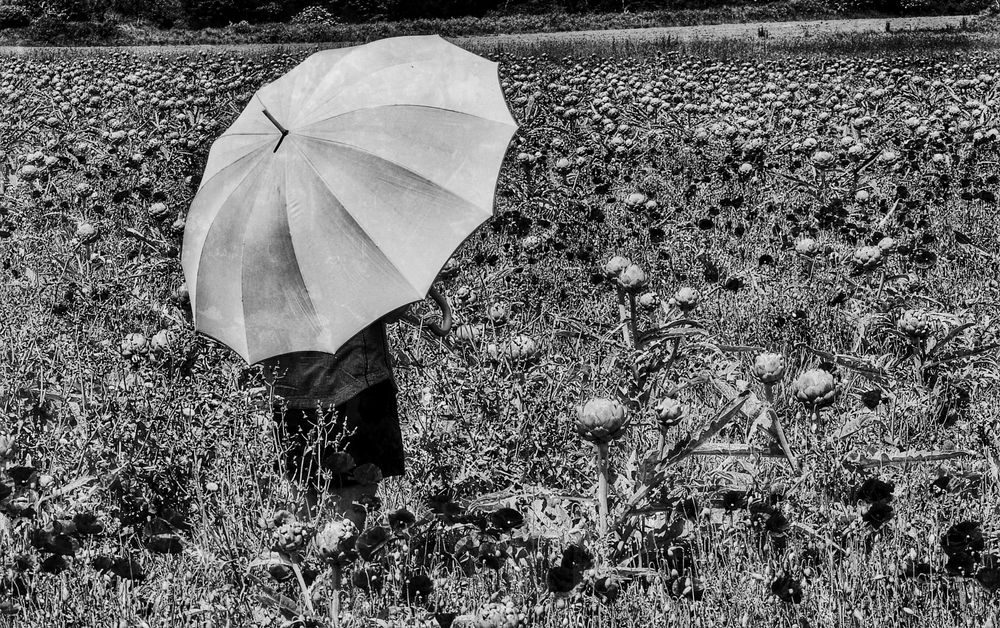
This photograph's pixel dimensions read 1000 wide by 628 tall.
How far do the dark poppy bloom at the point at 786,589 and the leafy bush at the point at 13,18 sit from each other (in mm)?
36863

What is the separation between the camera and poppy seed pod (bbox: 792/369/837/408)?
1712mm

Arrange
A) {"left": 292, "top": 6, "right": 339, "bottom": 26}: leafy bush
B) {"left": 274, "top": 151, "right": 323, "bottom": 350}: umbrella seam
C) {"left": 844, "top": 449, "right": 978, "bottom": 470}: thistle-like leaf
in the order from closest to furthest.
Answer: {"left": 844, "top": 449, "right": 978, "bottom": 470}: thistle-like leaf, {"left": 274, "top": 151, "right": 323, "bottom": 350}: umbrella seam, {"left": 292, "top": 6, "right": 339, "bottom": 26}: leafy bush

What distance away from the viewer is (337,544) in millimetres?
1405

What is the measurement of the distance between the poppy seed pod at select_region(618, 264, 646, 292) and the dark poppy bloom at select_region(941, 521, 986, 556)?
1009mm

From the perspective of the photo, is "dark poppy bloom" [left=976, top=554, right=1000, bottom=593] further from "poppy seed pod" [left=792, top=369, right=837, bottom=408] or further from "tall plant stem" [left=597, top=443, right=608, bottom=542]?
"tall plant stem" [left=597, top=443, right=608, bottom=542]

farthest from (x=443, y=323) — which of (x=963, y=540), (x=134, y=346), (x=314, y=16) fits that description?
(x=314, y=16)

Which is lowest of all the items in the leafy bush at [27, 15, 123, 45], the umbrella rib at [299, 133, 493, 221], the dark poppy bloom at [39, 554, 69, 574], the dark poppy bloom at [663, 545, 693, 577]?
the dark poppy bloom at [663, 545, 693, 577]

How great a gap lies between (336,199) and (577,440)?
2.58 feet

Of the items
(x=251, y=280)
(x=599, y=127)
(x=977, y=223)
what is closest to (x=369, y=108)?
(x=251, y=280)

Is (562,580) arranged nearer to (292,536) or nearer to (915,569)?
(292,536)

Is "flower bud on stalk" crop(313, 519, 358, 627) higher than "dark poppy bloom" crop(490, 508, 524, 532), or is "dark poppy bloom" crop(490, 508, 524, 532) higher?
"flower bud on stalk" crop(313, 519, 358, 627)

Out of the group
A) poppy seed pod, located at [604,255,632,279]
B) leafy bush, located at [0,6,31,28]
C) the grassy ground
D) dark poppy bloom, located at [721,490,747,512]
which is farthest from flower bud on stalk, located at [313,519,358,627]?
leafy bush, located at [0,6,31,28]

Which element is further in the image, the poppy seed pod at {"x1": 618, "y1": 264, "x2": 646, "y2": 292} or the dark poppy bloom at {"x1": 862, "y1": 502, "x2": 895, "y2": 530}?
the poppy seed pod at {"x1": 618, "y1": 264, "x2": 646, "y2": 292}

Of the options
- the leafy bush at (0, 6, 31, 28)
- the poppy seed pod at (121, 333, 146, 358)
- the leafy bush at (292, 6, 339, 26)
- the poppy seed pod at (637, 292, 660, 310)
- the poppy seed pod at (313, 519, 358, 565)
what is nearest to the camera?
the poppy seed pod at (313, 519, 358, 565)
